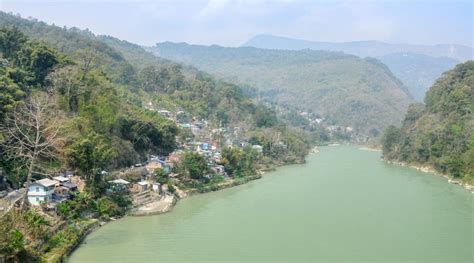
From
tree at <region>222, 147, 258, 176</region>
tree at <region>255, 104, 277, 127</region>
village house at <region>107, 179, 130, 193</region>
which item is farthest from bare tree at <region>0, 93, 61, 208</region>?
tree at <region>255, 104, 277, 127</region>

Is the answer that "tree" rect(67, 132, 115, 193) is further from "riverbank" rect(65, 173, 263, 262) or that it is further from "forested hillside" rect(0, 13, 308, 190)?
"riverbank" rect(65, 173, 263, 262)

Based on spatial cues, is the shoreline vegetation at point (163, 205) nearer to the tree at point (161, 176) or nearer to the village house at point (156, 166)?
the tree at point (161, 176)

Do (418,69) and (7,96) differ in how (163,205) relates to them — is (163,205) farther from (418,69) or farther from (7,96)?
(418,69)

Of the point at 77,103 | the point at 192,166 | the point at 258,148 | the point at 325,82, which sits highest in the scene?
the point at 325,82

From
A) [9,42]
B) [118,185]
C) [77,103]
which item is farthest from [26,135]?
[9,42]

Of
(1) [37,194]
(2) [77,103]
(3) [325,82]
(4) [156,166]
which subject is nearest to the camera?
(1) [37,194]

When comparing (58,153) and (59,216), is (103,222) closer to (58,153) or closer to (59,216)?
(59,216)
